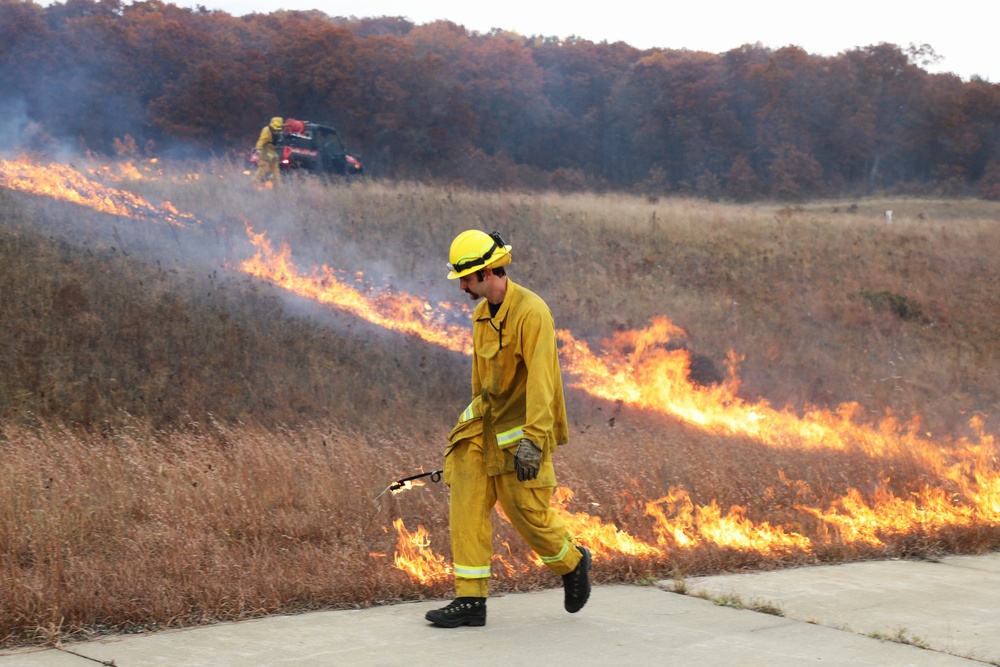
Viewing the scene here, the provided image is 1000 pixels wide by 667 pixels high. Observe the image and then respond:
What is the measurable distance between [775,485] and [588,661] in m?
4.10

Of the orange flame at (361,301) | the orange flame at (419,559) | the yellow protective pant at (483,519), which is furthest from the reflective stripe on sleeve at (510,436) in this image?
the orange flame at (361,301)

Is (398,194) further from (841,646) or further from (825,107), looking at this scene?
(825,107)

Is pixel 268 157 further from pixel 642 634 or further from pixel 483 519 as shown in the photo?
pixel 642 634

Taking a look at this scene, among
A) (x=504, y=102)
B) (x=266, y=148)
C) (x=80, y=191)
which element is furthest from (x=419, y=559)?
(x=504, y=102)

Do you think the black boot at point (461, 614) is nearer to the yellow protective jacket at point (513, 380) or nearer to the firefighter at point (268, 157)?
the yellow protective jacket at point (513, 380)

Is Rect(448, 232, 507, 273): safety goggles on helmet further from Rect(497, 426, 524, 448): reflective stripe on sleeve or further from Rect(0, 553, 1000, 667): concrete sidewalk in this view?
Rect(0, 553, 1000, 667): concrete sidewalk

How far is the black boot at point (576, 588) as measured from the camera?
5426 millimetres

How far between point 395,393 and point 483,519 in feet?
28.7

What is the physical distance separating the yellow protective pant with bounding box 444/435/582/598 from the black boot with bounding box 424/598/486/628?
4 cm

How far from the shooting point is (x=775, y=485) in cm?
842

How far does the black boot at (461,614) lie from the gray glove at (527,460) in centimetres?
67

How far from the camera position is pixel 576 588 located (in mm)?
5422

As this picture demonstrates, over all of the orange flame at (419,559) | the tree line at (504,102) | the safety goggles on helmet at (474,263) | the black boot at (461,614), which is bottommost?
the orange flame at (419,559)

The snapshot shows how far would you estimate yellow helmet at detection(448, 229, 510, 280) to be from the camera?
533 cm
